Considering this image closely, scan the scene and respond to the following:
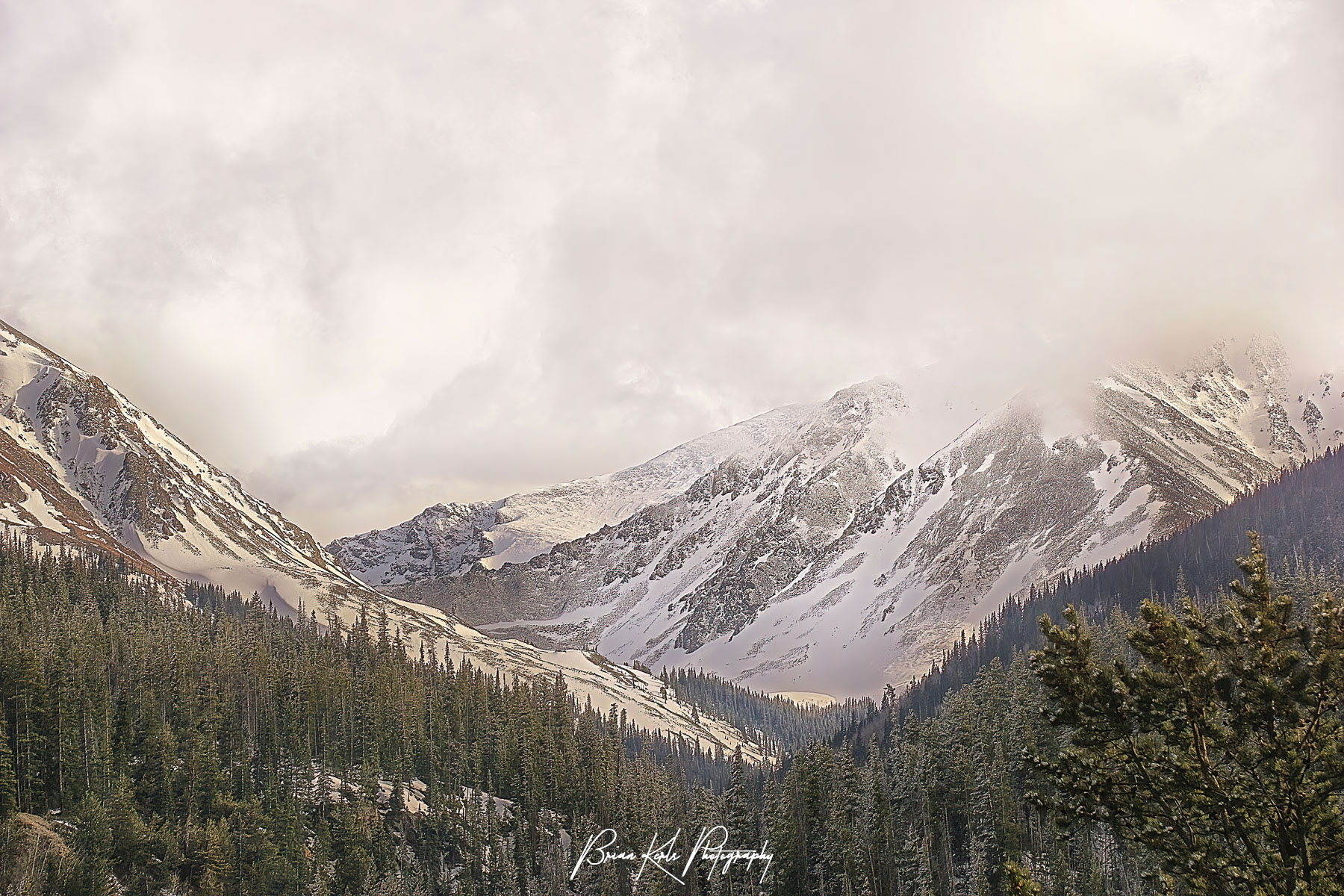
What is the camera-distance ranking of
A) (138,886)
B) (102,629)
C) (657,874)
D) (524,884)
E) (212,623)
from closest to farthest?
(138,886) < (657,874) < (524,884) < (102,629) < (212,623)

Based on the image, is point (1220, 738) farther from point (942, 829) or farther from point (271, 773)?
point (271, 773)

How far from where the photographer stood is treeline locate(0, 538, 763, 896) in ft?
285

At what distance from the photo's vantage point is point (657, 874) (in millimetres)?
98312

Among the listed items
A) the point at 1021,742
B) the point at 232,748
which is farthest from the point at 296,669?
the point at 1021,742

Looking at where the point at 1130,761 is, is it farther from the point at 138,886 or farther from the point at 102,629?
the point at 102,629

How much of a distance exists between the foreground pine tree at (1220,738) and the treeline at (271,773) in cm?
7960

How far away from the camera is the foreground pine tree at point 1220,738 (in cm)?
1627

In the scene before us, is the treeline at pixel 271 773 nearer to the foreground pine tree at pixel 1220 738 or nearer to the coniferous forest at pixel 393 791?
the coniferous forest at pixel 393 791

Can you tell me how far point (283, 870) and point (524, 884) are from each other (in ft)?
83.5
